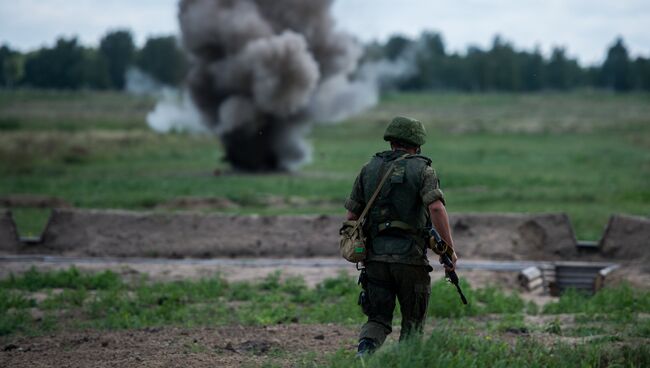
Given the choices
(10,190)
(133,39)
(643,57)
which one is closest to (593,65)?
(643,57)

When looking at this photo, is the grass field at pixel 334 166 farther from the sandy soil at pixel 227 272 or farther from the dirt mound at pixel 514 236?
the sandy soil at pixel 227 272

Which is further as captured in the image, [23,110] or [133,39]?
[133,39]

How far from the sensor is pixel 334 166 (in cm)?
3291

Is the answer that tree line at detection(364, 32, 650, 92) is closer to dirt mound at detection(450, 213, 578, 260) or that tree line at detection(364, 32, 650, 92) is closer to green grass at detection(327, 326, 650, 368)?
dirt mound at detection(450, 213, 578, 260)

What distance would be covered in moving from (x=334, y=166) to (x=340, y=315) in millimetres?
22467

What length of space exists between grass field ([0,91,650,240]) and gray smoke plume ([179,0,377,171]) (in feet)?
4.55

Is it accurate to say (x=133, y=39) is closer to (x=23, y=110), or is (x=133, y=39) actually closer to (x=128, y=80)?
(x=128, y=80)

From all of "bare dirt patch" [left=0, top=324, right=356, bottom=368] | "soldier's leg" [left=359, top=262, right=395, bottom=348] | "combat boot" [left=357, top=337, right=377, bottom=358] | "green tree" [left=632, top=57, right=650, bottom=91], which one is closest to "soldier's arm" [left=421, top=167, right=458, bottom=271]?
"soldier's leg" [left=359, top=262, right=395, bottom=348]

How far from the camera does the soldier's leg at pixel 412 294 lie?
23.6 feet

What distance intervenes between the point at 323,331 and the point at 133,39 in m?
104

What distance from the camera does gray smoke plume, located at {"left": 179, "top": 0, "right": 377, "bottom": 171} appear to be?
29.6 metres

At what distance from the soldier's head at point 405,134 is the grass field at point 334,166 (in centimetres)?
1064

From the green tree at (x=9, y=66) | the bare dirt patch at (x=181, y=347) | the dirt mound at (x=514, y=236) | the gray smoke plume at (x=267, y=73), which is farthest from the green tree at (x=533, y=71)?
the bare dirt patch at (x=181, y=347)

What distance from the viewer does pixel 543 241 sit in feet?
53.6
